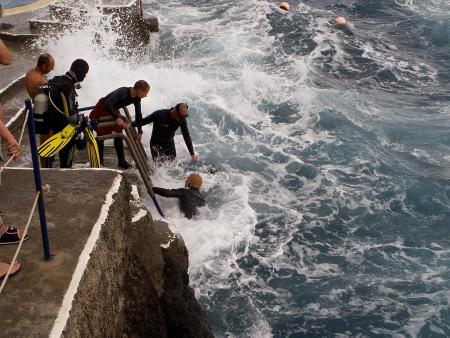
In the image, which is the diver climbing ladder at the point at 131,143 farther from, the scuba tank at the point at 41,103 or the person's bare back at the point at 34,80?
the person's bare back at the point at 34,80

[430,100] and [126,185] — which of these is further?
[430,100]

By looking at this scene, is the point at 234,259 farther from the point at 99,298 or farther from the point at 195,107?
the point at 195,107

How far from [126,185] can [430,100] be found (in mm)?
10232

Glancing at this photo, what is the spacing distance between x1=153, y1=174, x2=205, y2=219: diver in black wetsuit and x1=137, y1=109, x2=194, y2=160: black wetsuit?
1.80 feet

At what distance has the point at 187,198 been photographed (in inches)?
269

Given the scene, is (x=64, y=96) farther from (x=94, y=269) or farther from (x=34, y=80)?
(x=94, y=269)

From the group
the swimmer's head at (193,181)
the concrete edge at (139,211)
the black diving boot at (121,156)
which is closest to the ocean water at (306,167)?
the swimmer's head at (193,181)

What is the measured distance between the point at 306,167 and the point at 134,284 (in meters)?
5.48

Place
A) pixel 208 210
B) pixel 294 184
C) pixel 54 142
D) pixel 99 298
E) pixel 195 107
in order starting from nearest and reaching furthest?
pixel 99 298 → pixel 54 142 → pixel 208 210 → pixel 294 184 → pixel 195 107

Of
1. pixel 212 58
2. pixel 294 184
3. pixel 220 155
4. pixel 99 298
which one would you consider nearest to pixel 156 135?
pixel 220 155

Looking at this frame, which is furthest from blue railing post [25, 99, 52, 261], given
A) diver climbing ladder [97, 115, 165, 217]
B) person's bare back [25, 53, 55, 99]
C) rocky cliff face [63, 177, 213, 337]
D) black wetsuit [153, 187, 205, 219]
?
black wetsuit [153, 187, 205, 219]

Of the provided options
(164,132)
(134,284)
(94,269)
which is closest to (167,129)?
(164,132)

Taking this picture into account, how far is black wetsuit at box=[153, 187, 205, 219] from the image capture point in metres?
6.58

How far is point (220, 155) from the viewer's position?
30.6ft
